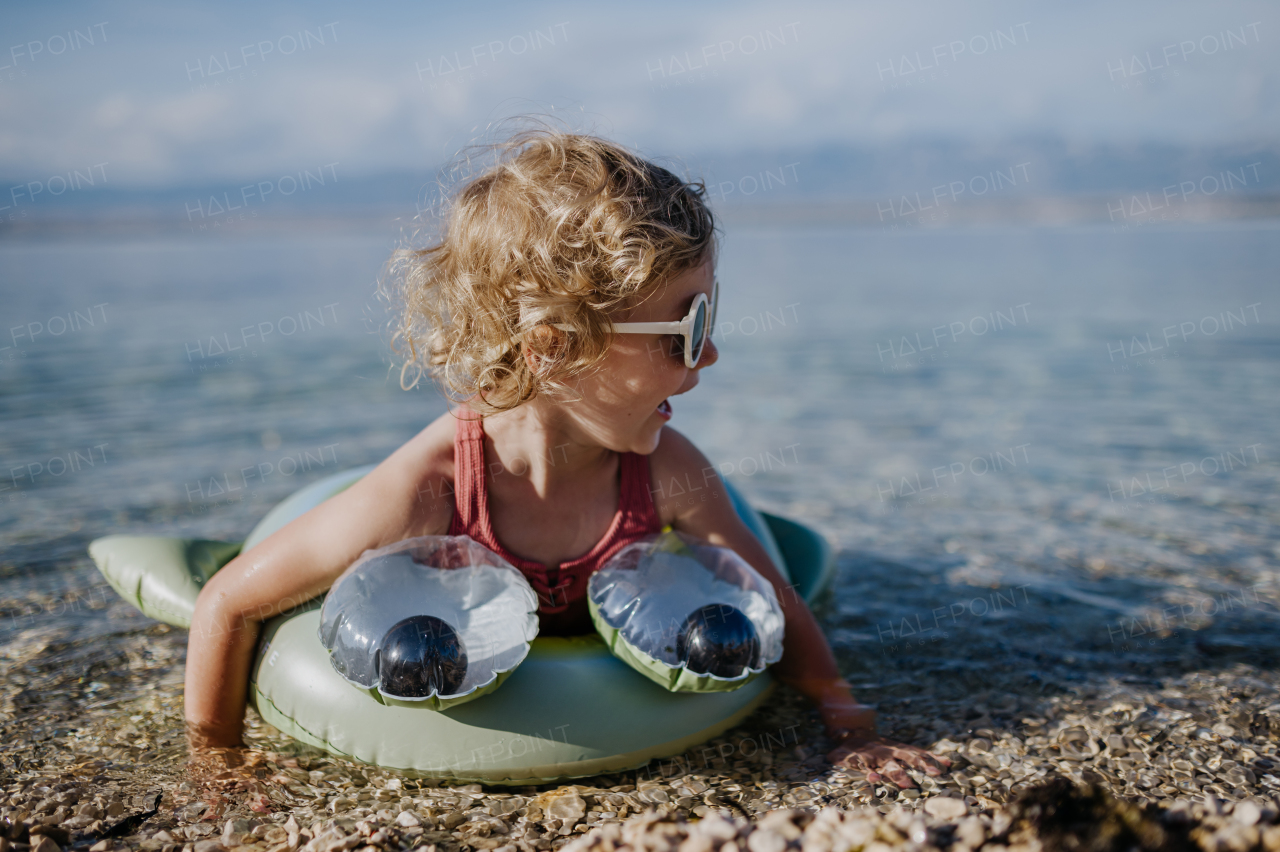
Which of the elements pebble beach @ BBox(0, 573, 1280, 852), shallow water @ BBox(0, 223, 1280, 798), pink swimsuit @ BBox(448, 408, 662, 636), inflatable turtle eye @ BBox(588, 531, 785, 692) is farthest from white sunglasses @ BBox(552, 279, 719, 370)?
shallow water @ BBox(0, 223, 1280, 798)

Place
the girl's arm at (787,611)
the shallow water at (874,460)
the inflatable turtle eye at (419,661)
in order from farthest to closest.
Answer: the shallow water at (874,460)
the girl's arm at (787,611)
the inflatable turtle eye at (419,661)

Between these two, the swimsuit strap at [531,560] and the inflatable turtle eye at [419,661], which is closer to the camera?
the inflatable turtle eye at [419,661]

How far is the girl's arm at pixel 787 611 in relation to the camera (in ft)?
8.70

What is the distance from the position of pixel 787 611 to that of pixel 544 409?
1023mm

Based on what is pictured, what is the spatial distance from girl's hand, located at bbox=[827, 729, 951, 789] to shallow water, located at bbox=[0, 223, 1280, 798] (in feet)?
0.73

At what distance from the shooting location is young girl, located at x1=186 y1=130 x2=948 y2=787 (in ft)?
7.25

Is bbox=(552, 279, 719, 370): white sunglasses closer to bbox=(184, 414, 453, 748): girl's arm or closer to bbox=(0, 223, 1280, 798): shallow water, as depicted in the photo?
bbox=(184, 414, 453, 748): girl's arm

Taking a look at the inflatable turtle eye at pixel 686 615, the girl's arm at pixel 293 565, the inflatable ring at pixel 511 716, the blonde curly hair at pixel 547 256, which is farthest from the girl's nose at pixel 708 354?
the inflatable ring at pixel 511 716

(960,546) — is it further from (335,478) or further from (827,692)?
(335,478)

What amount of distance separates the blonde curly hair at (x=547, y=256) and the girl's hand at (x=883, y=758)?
1310 millimetres

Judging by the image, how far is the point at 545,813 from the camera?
91.6 inches

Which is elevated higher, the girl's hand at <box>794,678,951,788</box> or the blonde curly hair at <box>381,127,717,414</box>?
the blonde curly hair at <box>381,127,717,414</box>

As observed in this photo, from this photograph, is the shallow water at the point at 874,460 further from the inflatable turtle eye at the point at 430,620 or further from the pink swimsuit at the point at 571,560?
the pink swimsuit at the point at 571,560

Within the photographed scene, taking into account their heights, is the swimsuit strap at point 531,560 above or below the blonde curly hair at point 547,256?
below
